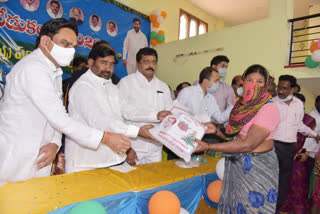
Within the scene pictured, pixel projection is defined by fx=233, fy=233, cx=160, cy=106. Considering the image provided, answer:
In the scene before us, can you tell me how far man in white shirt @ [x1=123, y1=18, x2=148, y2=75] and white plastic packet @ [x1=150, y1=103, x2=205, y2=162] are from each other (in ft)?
16.9

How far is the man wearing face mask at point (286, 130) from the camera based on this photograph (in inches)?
117

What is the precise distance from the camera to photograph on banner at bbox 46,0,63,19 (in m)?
5.34

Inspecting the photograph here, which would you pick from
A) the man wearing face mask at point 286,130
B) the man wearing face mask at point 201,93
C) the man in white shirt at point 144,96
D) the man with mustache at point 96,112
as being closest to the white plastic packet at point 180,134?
the man with mustache at point 96,112

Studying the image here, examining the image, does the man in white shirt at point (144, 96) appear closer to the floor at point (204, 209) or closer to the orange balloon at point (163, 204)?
the floor at point (204, 209)

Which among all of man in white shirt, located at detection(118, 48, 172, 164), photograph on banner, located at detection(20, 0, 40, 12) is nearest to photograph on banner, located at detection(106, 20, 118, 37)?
photograph on banner, located at detection(20, 0, 40, 12)

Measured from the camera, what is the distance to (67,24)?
61.7 inches

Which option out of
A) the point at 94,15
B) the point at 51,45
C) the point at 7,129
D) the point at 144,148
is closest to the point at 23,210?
the point at 7,129

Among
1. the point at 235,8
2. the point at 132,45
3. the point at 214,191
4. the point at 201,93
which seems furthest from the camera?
the point at 235,8

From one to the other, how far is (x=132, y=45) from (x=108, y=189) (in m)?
5.91

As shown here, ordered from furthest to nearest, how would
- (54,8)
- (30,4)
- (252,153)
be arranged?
1. (54,8)
2. (30,4)
3. (252,153)

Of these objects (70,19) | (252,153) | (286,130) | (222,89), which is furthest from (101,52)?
(70,19)

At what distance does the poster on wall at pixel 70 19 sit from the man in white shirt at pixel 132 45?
5.1 inches

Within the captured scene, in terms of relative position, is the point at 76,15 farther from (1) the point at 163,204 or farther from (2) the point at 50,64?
(1) the point at 163,204

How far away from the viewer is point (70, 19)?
5.75 metres
